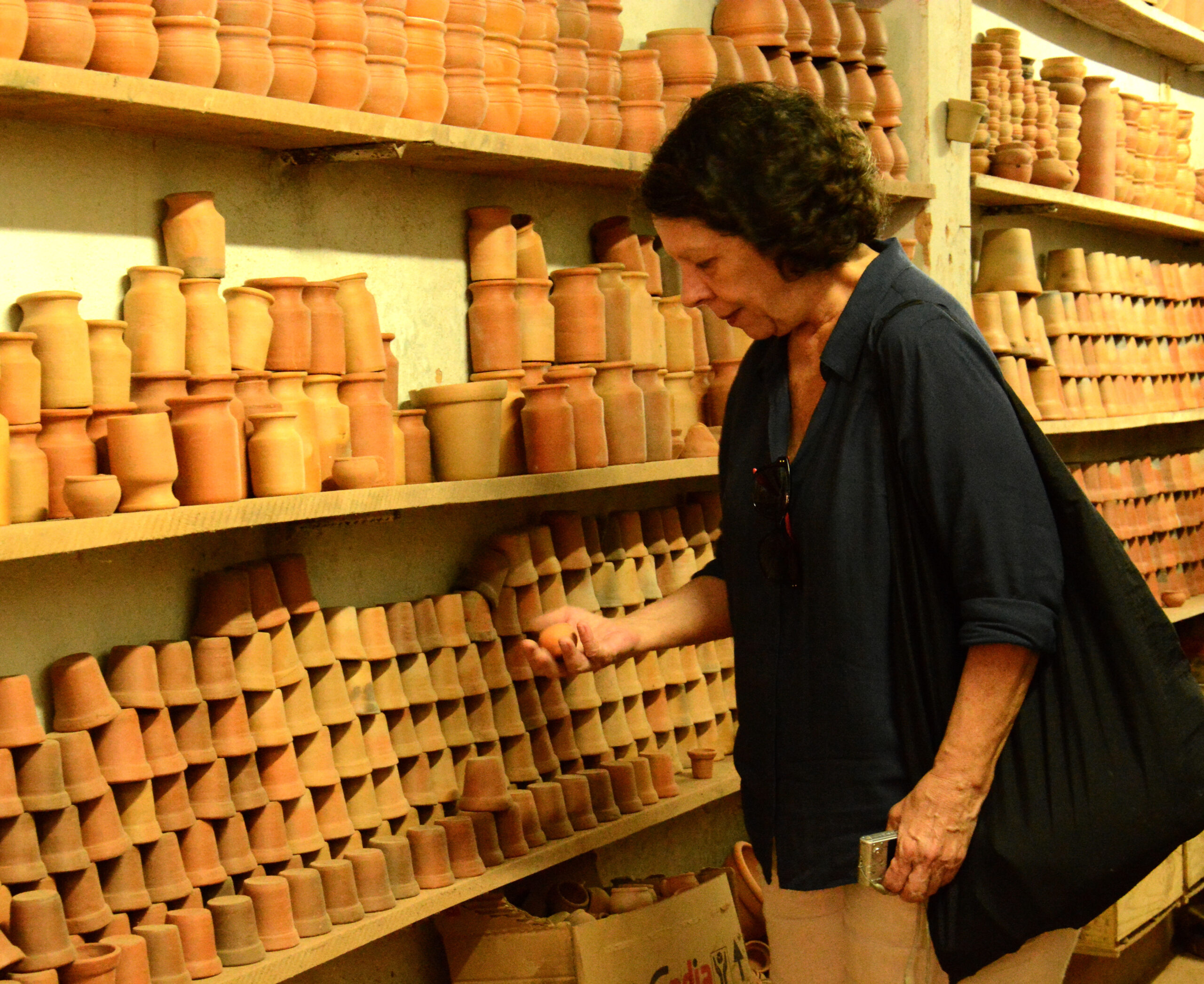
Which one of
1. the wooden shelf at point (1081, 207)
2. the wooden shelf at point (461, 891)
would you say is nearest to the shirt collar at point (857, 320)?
the wooden shelf at point (461, 891)

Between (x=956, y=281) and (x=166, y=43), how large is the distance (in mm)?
2220

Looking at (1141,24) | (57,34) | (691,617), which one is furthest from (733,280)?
(1141,24)

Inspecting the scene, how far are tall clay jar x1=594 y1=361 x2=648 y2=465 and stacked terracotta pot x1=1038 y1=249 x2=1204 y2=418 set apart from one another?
5.97 feet

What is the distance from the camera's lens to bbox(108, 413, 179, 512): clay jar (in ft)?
6.25

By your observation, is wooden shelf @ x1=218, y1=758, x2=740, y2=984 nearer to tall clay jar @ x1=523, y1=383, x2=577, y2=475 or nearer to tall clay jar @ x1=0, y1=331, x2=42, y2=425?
tall clay jar @ x1=523, y1=383, x2=577, y2=475

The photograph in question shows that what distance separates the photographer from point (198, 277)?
2.19m

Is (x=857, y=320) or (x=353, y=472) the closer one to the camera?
(x=857, y=320)

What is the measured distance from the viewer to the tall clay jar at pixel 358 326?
2352 mm

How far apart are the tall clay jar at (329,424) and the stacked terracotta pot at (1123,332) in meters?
2.49

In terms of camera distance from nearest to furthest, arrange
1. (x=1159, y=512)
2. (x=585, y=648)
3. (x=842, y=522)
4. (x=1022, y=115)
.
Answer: (x=842, y=522) → (x=585, y=648) → (x=1022, y=115) → (x=1159, y=512)

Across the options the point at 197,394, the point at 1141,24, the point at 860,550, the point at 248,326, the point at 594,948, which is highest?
the point at 1141,24

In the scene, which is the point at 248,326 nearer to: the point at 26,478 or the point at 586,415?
the point at 26,478

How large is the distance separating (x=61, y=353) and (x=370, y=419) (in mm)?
545

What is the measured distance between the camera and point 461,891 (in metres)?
2.41
